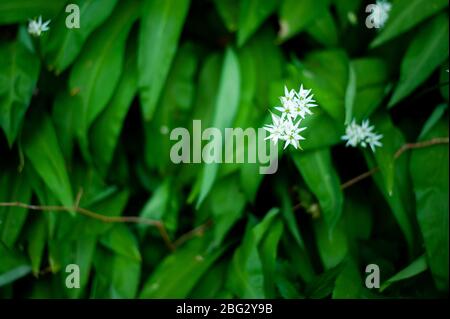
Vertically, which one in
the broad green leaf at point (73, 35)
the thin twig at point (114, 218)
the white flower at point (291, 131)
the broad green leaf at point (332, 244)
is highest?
the broad green leaf at point (73, 35)

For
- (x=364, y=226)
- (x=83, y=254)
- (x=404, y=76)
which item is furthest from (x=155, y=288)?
(x=404, y=76)

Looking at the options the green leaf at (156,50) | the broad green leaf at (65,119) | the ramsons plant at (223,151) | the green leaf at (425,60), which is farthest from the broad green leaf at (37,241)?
the green leaf at (425,60)

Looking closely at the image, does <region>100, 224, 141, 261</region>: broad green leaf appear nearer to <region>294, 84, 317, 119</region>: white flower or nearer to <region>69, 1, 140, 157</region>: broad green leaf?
<region>69, 1, 140, 157</region>: broad green leaf

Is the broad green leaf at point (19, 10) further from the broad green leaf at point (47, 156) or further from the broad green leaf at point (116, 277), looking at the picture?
the broad green leaf at point (116, 277)

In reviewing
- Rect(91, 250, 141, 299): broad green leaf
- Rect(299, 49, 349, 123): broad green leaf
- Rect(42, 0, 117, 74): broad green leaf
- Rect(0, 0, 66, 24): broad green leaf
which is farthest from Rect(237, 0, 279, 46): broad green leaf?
Rect(91, 250, 141, 299): broad green leaf

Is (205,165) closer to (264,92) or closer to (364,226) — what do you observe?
(264,92)

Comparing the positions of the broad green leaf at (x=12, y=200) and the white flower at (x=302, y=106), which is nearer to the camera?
the white flower at (x=302, y=106)
